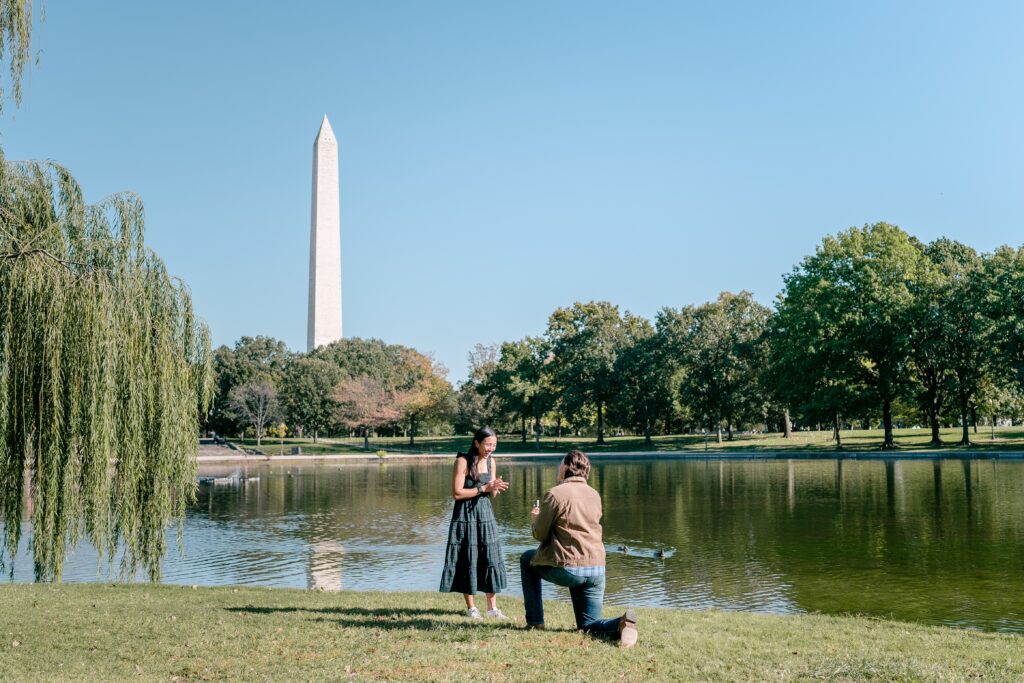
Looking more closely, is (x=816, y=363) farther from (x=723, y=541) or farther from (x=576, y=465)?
(x=576, y=465)

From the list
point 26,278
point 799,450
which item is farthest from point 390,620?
point 799,450

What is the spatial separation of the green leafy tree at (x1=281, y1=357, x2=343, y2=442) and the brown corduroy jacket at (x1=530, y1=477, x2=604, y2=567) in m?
82.5

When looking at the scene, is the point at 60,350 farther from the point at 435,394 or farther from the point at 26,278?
the point at 435,394

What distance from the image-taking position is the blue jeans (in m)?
8.04

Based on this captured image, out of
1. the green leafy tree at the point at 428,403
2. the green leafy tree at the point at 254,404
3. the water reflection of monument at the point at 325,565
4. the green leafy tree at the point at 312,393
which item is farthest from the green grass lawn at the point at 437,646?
the green leafy tree at the point at 254,404

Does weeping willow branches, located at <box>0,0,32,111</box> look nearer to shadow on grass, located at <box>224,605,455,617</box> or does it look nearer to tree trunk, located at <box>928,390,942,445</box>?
shadow on grass, located at <box>224,605,455,617</box>

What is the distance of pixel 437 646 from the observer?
817 cm

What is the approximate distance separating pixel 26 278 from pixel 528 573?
6.77 metres

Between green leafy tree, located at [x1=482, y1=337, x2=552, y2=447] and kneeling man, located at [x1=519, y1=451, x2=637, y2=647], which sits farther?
green leafy tree, located at [x1=482, y1=337, x2=552, y2=447]

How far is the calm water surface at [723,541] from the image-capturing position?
48.2 feet

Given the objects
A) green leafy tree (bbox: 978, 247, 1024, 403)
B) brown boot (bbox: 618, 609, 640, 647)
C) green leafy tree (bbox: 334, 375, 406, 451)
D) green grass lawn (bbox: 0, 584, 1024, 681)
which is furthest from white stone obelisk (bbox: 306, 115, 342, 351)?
brown boot (bbox: 618, 609, 640, 647)

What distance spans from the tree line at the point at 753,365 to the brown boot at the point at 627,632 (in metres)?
46.0

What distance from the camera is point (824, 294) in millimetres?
56125

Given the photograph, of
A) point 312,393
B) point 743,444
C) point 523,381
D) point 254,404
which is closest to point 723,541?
point 743,444
